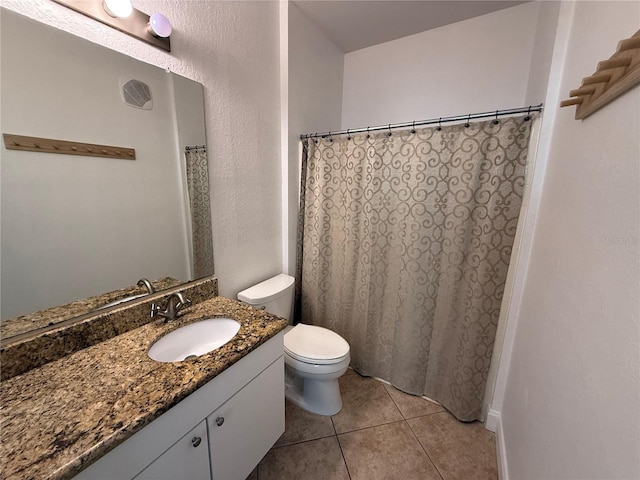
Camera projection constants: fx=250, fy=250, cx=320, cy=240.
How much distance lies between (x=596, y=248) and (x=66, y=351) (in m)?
1.65

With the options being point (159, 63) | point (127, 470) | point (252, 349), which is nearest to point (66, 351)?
point (127, 470)

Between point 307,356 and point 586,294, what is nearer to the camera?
point 586,294

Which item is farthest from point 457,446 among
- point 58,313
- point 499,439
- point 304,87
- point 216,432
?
point 304,87

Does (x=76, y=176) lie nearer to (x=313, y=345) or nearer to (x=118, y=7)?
(x=118, y=7)

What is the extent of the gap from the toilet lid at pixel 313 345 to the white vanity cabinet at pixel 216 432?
28 cm

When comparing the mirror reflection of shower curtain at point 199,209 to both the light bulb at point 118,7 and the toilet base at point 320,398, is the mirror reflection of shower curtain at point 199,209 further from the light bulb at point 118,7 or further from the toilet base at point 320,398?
the toilet base at point 320,398

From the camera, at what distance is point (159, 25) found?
953 millimetres

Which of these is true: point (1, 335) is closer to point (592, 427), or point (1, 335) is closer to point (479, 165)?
point (592, 427)

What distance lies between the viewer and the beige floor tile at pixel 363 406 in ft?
4.98

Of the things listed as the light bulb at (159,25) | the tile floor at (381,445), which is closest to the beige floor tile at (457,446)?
the tile floor at (381,445)

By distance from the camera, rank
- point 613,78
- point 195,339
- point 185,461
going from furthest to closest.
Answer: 1. point 195,339
2. point 185,461
3. point 613,78

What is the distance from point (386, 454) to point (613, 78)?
1749mm

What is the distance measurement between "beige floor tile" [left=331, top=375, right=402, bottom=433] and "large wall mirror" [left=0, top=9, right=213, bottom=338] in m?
1.33

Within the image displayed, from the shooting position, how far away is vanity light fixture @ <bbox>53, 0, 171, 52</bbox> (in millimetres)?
851
